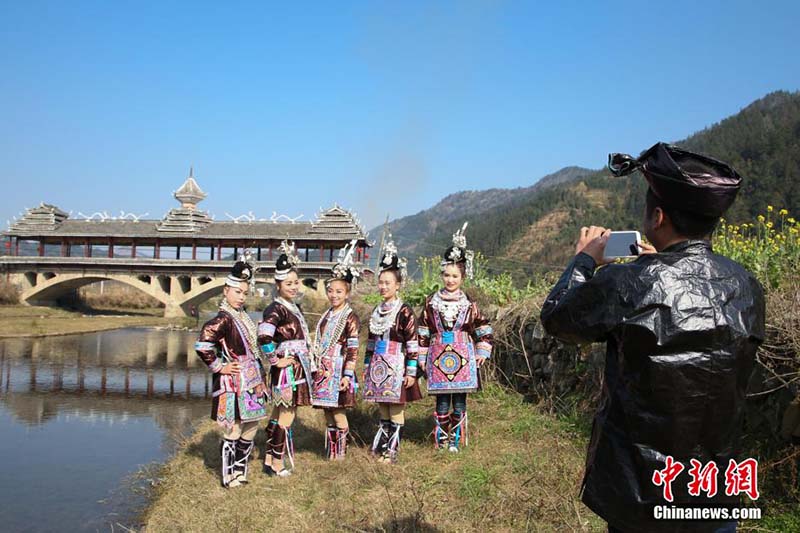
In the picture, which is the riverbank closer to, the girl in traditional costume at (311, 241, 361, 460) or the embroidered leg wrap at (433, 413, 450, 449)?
the girl in traditional costume at (311, 241, 361, 460)

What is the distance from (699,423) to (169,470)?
5.32m

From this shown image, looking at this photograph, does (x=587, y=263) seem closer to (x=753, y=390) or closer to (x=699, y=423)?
(x=699, y=423)

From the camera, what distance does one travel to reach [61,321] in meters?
24.2

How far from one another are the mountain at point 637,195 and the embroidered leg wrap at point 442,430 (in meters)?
28.6

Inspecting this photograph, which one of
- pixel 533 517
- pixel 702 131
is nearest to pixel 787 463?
pixel 533 517

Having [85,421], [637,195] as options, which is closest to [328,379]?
[85,421]

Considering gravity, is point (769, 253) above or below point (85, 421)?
above

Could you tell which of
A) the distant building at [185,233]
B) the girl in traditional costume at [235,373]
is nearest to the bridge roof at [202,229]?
the distant building at [185,233]

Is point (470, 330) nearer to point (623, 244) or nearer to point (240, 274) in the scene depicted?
point (240, 274)

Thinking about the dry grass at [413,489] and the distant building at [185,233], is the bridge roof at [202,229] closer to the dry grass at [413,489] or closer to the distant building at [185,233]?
the distant building at [185,233]

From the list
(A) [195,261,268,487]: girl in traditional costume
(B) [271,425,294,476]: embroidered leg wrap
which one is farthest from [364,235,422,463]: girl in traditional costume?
(A) [195,261,268,487]: girl in traditional costume

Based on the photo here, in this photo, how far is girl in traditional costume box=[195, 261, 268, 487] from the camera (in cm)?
468

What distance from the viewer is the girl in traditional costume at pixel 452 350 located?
523 cm

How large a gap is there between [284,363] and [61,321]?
23408 millimetres
